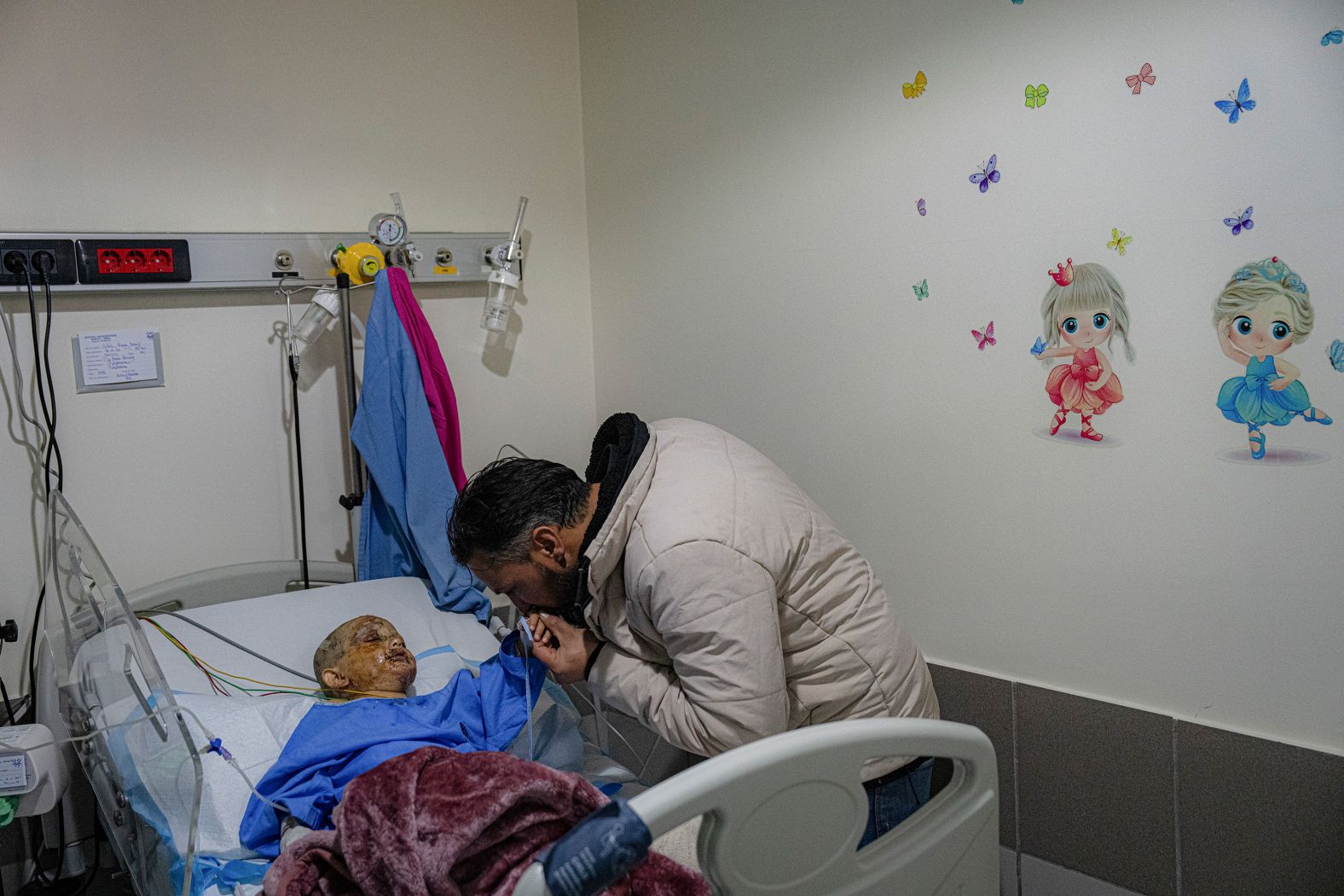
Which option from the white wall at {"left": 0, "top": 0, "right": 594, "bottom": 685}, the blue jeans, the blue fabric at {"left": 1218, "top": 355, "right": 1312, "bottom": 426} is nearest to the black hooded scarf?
the blue jeans

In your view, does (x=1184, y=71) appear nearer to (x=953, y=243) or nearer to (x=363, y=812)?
(x=953, y=243)

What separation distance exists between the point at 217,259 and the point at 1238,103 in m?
2.22

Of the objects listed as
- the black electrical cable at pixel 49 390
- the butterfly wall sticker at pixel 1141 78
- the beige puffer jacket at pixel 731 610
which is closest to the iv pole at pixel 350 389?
the black electrical cable at pixel 49 390

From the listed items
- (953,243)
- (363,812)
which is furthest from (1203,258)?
(363,812)

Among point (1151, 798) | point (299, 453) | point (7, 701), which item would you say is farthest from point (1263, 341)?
point (7, 701)

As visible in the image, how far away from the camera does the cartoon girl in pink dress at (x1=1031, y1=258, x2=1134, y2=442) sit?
2.00 meters

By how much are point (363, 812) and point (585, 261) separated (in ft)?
7.09

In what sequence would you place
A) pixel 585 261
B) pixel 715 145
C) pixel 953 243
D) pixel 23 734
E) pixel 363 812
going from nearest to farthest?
1. pixel 363 812
2. pixel 23 734
3. pixel 953 243
4. pixel 715 145
5. pixel 585 261

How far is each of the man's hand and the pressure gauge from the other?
1.27 meters

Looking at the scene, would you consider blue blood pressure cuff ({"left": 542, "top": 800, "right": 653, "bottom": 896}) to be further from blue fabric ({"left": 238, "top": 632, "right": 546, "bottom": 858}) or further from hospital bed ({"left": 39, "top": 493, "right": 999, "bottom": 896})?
blue fabric ({"left": 238, "top": 632, "right": 546, "bottom": 858})

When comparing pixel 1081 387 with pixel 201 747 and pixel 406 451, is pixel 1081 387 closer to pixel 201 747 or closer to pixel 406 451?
pixel 406 451

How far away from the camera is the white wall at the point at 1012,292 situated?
1808mm

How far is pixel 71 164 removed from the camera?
2.27 metres

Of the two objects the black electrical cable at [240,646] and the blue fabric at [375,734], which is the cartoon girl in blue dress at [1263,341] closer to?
the blue fabric at [375,734]
